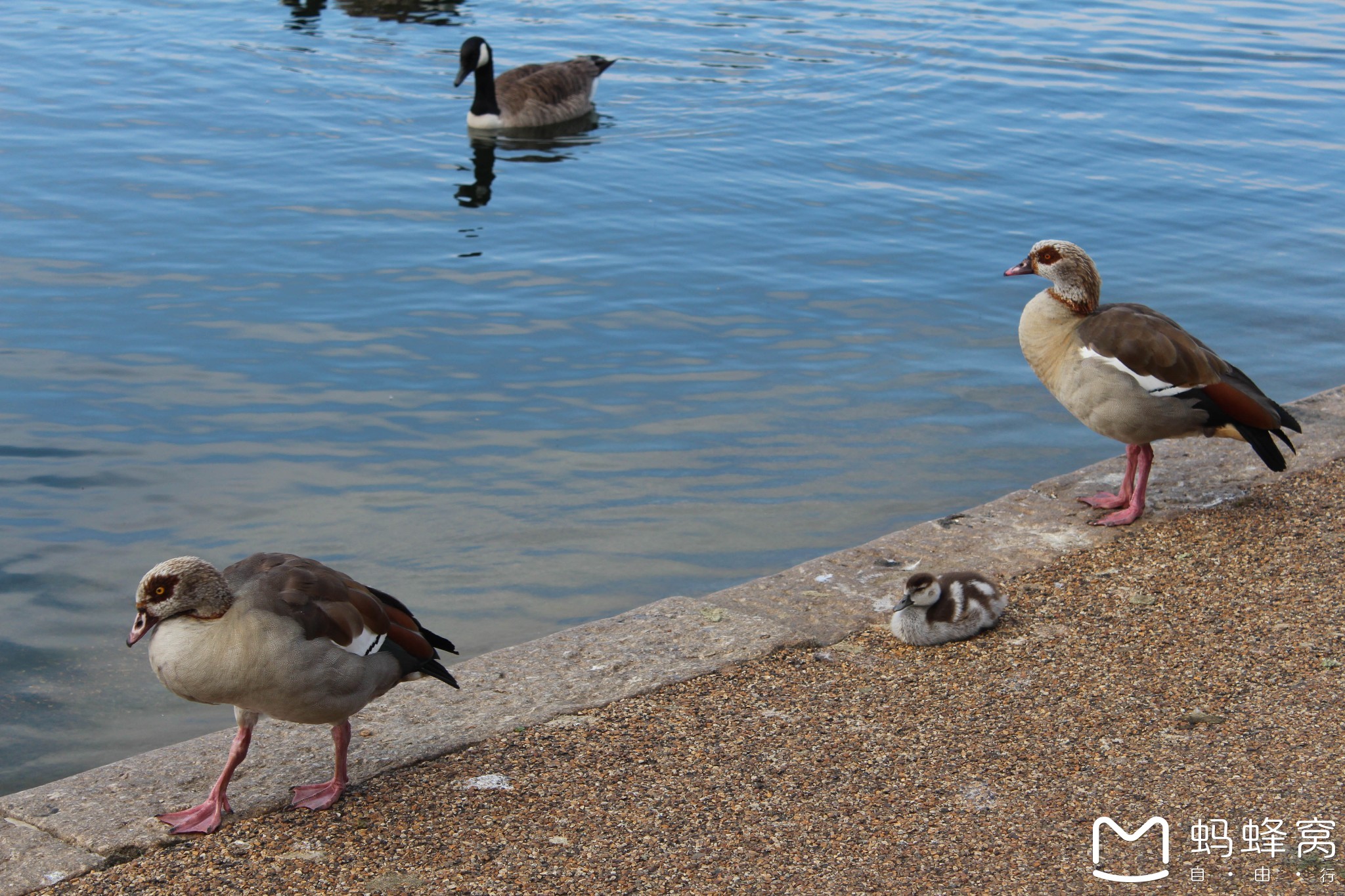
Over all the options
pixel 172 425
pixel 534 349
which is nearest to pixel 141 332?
pixel 172 425

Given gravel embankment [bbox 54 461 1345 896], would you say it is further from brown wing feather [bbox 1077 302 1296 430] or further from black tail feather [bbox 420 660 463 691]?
brown wing feather [bbox 1077 302 1296 430]

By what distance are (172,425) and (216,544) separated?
5.61ft

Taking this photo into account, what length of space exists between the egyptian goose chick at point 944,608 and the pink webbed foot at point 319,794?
98.7 inches

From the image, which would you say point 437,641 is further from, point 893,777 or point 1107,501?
point 1107,501

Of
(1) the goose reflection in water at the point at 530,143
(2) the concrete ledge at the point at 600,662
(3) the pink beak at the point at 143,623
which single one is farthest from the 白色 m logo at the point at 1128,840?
(1) the goose reflection in water at the point at 530,143

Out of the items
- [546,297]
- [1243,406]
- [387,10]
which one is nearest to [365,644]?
[1243,406]

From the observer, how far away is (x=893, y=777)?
15.7 ft

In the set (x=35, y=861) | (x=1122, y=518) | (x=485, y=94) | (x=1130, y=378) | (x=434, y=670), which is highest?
(x=485, y=94)

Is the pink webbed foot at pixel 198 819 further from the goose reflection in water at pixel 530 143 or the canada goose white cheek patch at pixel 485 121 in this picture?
the canada goose white cheek patch at pixel 485 121

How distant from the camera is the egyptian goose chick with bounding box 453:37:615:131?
17.4m

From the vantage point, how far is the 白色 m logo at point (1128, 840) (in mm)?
4148

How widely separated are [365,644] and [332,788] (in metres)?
0.53

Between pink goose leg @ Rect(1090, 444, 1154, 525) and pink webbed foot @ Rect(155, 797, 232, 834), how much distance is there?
4621 millimetres

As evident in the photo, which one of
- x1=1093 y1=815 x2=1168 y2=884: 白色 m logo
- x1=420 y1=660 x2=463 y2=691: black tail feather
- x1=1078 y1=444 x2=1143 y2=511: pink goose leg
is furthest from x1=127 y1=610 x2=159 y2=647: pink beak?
x1=1078 y1=444 x2=1143 y2=511: pink goose leg
